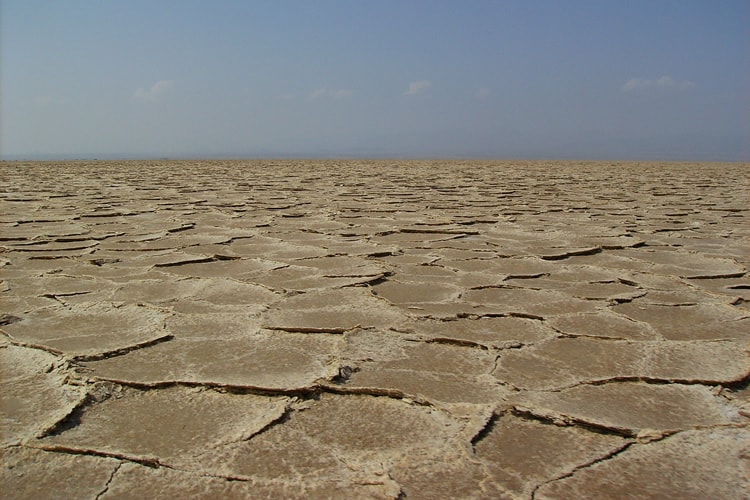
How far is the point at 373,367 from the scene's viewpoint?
1.37 m

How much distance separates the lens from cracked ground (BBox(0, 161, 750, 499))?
957mm

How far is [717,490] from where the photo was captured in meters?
0.92

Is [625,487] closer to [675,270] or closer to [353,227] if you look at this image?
[675,270]

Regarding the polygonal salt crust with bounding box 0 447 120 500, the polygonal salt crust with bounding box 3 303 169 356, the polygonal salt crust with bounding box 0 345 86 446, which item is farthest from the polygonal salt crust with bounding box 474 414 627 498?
the polygonal salt crust with bounding box 3 303 169 356

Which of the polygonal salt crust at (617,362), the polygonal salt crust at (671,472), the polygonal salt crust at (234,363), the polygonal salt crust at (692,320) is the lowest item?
the polygonal salt crust at (671,472)

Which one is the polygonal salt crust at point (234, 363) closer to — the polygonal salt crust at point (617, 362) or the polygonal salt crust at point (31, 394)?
the polygonal salt crust at point (31, 394)

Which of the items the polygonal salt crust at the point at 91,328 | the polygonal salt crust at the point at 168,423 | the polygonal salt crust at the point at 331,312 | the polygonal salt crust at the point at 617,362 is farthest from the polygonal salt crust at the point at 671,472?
the polygonal salt crust at the point at 91,328

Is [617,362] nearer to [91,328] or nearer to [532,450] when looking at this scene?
[532,450]

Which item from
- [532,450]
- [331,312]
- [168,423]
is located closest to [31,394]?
[168,423]

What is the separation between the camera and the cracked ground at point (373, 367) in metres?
0.96

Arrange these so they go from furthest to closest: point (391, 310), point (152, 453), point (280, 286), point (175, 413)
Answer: point (280, 286)
point (391, 310)
point (175, 413)
point (152, 453)

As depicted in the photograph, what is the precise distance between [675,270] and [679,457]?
1569mm

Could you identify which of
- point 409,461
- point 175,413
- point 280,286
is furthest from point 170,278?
point 409,461

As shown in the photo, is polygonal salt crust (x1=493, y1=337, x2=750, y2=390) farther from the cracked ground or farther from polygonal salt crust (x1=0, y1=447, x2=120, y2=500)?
polygonal salt crust (x1=0, y1=447, x2=120, y2=500)
